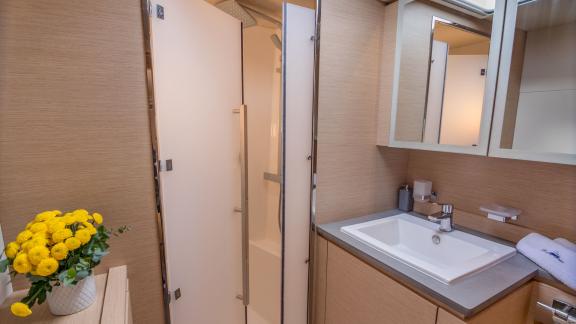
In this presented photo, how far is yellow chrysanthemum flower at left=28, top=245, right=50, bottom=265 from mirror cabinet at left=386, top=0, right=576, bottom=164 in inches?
60.1

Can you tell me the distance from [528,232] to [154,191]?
1.67 meters

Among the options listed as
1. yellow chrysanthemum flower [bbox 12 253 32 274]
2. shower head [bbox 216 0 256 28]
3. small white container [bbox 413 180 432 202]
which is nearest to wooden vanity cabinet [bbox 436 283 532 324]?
small white container [bbox 413 180 432 202]

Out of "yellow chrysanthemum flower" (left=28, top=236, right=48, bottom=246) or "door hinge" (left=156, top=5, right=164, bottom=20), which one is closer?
"yellow chrysanthemum flower" (left=28, top=236, right=48, bottom=246)

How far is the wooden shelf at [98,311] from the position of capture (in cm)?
78

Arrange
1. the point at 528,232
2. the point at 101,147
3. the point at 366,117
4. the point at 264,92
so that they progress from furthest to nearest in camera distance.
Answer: the point at 264,92
the point at 366,117
the point at 528,232
the point at 101,147

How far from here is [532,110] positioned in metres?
1.06

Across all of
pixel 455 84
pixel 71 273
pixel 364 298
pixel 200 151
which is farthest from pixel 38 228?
pixel 455 84

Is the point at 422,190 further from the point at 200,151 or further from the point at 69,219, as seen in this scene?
the point at 69,219

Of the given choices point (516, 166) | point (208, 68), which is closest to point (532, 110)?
point (516, 166)

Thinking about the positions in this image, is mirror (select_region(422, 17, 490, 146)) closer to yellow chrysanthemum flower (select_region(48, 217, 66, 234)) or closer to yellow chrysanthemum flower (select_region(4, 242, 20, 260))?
yellow chrysanthemum flower (select_region(48, 217, 66, 234))

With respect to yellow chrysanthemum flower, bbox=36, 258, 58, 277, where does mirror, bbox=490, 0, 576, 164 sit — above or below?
above

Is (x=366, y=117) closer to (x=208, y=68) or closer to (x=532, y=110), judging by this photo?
(x=532, y=110)

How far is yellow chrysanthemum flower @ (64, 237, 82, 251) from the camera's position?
75 cm

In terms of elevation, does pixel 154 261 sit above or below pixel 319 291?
above
